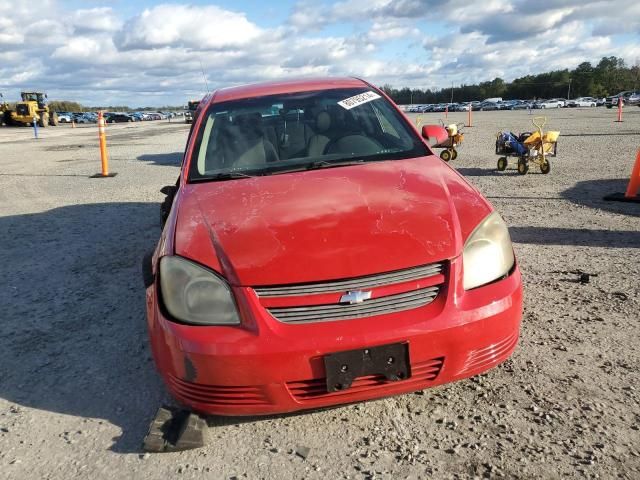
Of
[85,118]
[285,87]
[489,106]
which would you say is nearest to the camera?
[285,87]

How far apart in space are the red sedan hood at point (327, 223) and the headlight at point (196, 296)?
0.06 meters

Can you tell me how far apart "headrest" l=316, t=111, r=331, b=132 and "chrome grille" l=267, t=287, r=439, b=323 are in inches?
67.7

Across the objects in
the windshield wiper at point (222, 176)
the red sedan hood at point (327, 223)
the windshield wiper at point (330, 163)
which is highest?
the windshield wiper at point (330, 163)

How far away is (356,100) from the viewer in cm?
369

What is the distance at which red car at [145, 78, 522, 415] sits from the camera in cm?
201

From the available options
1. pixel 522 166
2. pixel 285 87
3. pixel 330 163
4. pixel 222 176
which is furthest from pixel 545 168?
pixel 222 176

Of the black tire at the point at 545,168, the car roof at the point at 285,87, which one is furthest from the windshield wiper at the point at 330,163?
the black tire at the point at 545,168

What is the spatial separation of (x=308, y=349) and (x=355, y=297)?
0.28 metres

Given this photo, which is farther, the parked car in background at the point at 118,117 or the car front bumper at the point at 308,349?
the parked car in background at the point at 118,117

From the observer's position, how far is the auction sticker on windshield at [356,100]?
11.9ft

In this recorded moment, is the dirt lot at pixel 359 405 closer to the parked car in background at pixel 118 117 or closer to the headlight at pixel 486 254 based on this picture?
the headlight at pixel 486 254

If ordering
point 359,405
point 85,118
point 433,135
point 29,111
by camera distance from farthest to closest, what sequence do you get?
point 85,118 → point 29,111 → point 433,135 → point 359,405

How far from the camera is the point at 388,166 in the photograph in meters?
2.97

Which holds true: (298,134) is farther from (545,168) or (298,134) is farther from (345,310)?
(545,168)
